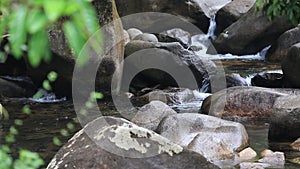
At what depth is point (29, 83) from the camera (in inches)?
368

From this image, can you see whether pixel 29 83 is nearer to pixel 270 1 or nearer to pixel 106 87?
pixel 106 87

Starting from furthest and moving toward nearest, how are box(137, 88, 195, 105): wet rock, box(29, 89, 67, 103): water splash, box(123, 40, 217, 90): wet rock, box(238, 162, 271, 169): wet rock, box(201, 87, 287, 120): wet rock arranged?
box(123, 40, 217, 90): wet rock → box(29, 89, 67, 103): water splash → box(137, 88, 195, 105): wet rock → box(201, 87, 287, 120): wet rock → box(238, 162, 271, 169): wet rock

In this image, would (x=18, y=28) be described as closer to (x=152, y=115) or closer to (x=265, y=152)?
(x=265, y=152)

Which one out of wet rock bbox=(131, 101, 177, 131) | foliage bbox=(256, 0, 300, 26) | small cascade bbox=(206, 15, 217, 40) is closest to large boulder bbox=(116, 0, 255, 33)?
small cascade bbox=(206, 15, 217, 40)

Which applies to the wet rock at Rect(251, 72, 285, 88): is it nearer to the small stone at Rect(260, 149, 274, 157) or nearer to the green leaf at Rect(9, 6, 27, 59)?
the small stone at Rect(260, 149, 274, 157)

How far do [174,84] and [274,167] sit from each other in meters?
4.78

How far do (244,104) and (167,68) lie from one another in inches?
110

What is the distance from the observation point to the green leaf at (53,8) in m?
0.59

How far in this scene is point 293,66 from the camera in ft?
29.1

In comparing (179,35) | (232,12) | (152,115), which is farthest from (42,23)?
(232,12)

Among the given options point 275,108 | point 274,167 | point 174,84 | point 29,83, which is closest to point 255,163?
point 274,167

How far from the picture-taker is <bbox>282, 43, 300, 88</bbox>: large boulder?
8758 millimetres

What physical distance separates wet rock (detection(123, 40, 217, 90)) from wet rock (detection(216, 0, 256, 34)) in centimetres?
477

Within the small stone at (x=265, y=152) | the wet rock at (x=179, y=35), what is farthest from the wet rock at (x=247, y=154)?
the wet rock at (x=179, y=35)
